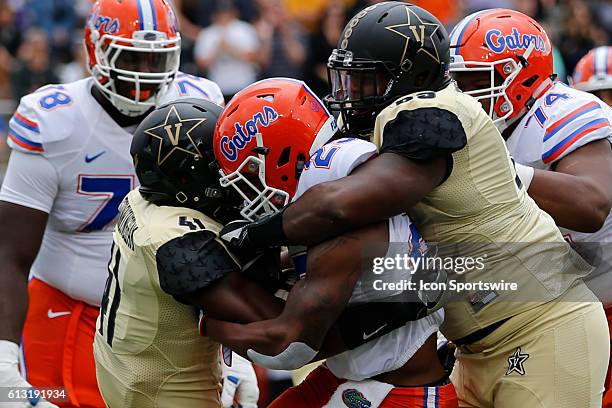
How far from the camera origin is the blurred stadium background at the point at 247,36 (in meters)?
9.66

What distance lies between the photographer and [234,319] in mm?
3270

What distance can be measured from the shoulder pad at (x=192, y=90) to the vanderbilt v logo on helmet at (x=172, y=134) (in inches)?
47.1

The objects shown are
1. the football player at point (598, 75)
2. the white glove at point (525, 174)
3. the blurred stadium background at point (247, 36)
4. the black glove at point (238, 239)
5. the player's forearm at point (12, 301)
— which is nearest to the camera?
the black glove at point (238, 239)

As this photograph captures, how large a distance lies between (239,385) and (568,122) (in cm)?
159

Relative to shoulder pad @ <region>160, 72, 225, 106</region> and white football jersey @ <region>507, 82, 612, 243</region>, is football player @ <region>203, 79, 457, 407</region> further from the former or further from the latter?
shoulder pad @ <region>160, 72, 225, 106</region>

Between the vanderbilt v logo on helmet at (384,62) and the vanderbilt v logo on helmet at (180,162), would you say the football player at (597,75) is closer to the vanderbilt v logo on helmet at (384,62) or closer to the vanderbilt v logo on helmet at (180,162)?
the vanderbilt v logo on helmet at (384,62)

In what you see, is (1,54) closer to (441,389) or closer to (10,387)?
(10,387)

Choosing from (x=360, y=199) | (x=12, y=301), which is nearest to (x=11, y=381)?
(x=12, y=301)

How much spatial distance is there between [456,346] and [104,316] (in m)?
1.19

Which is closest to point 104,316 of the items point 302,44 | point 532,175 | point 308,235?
point 308,235

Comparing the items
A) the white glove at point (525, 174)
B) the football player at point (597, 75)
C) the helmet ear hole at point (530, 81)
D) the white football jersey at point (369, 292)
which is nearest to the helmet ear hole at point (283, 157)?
the white football jersey at point (369, 292)

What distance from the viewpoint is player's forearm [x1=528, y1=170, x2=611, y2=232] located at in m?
3.78

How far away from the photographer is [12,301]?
4434mm

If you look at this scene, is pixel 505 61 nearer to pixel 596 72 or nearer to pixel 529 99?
pixel 529 99
